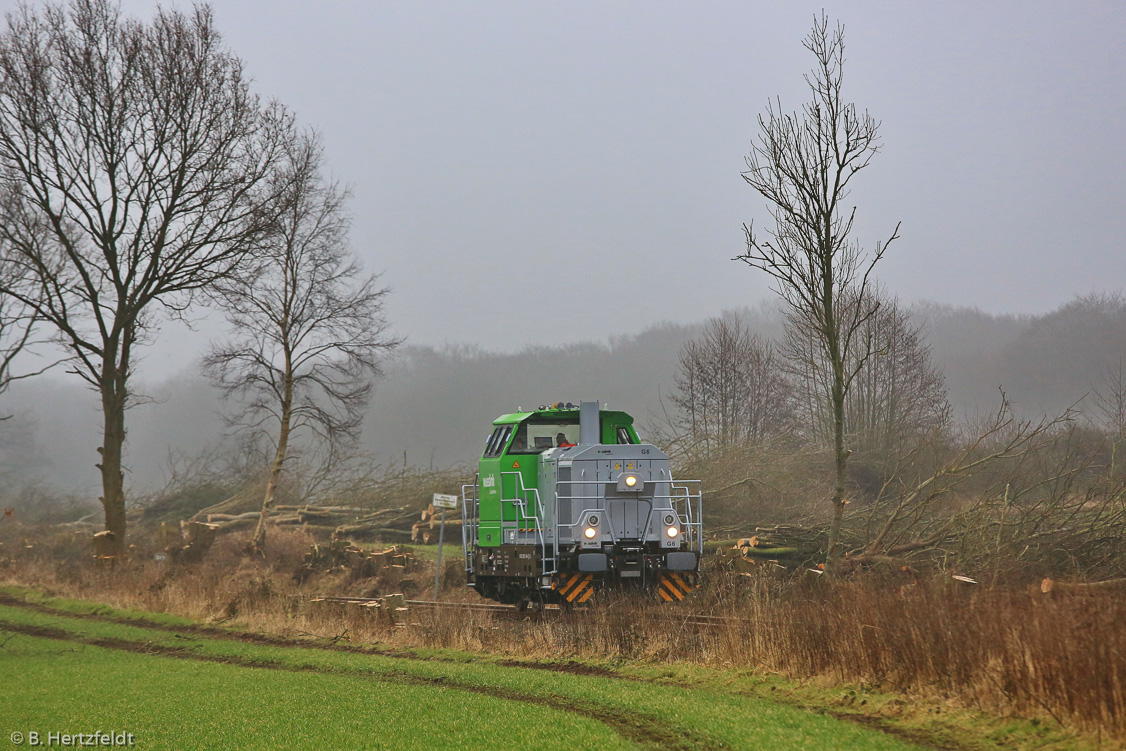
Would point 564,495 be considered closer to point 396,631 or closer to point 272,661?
point 396,631

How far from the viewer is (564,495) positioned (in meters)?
14.7

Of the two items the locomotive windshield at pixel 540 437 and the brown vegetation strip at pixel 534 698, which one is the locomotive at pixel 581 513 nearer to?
the locomotive windshield at pixel 540 437

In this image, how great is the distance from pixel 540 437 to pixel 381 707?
706 cm

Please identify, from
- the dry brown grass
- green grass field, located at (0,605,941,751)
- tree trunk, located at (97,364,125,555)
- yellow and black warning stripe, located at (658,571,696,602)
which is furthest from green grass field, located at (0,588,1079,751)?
tree trunk, located at (97,364,125,555)

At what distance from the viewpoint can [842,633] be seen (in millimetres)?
9836

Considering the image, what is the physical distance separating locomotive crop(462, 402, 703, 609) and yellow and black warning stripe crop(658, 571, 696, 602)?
17 mm

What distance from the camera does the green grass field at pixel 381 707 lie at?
800 centimetres

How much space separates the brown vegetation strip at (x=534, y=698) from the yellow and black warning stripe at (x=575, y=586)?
3106 mm

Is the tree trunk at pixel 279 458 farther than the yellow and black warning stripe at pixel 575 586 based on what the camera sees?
Yes

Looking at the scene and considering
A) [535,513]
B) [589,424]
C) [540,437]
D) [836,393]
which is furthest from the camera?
[540,437]

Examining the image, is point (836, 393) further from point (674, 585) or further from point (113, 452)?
point (113, 452)

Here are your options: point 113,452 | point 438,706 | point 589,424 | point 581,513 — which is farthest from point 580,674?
point 113,452

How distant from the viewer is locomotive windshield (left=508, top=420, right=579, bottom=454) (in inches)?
626

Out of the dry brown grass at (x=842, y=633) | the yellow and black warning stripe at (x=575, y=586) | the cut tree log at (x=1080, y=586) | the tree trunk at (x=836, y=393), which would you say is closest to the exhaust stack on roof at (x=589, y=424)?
the yellow and black warning stripe at (x=575, y=586)
